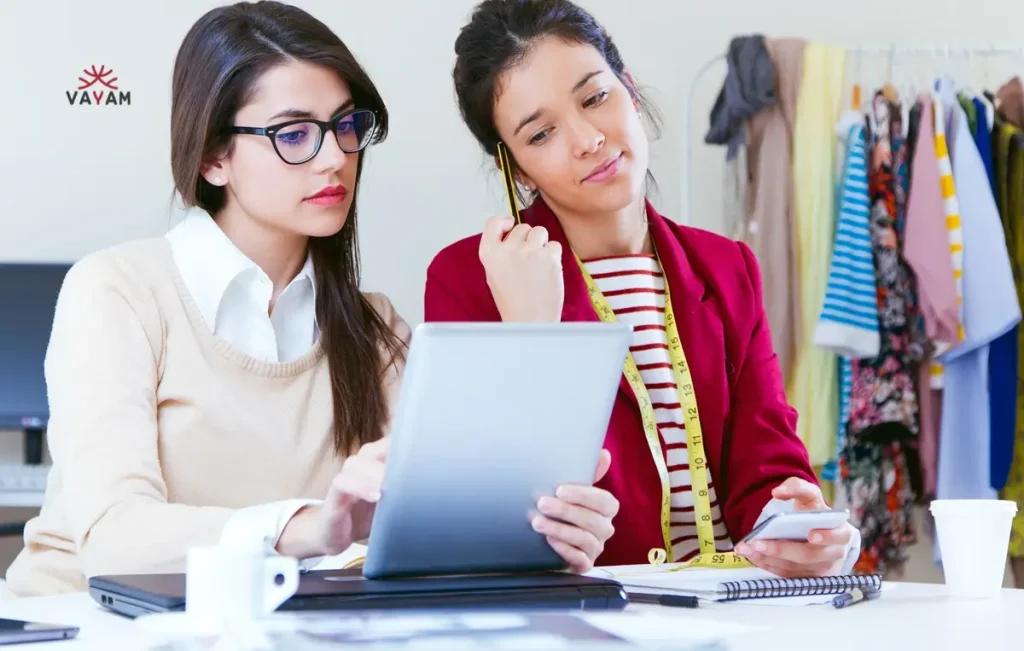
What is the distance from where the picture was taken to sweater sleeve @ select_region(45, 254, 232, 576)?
1.29m

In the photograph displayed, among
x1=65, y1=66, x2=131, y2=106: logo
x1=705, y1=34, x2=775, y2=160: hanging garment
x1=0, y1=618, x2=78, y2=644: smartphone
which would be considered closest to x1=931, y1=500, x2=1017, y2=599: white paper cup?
x1=0, y1=618, x2=78, y2=644: smartphone

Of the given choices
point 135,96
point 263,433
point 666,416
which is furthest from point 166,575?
point 135,96

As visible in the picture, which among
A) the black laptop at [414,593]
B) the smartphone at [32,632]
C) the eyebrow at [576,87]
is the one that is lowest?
the smartphone at [32,632]

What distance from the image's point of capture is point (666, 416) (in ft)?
5.63

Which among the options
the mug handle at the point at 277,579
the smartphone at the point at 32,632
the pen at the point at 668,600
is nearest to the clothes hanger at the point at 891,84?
the pen at the point at 668,600

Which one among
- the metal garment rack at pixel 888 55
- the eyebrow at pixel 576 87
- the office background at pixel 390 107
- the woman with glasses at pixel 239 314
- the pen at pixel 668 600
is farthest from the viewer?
the office background at pixel 390 107

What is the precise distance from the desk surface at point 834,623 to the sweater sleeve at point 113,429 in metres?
0.12

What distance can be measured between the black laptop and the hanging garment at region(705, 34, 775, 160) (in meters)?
2.19

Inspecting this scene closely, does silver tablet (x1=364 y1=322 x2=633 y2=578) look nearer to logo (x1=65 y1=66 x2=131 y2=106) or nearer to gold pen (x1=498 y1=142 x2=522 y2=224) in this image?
gold pen (x1=498 y1=142 x2=522 y2=224)

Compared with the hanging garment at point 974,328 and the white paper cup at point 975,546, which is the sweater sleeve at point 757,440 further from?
the hanging garment at point 974,328

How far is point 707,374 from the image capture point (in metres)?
1.72

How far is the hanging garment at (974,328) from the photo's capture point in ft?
9.80

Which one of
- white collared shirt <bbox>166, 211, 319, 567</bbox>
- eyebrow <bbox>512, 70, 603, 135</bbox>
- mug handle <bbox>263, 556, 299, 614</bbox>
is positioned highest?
eyebrow <bbox>512, 70, 603, 135</bbox>

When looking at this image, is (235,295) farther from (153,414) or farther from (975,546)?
(975,546)
